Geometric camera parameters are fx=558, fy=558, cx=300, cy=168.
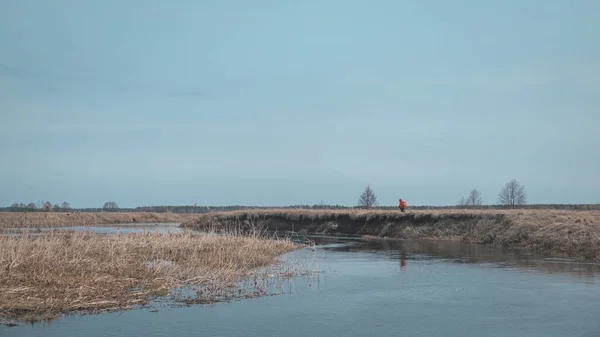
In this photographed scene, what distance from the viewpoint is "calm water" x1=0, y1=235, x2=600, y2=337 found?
11914 millimetres

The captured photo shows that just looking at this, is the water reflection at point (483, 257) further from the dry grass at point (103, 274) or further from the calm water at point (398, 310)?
the dry grass at point (103, 274)

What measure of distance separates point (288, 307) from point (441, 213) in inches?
1194

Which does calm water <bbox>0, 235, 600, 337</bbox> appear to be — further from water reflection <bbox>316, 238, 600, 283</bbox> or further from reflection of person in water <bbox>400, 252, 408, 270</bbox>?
reflection of person in water <bbox>400, 252, 408, 270</bbox>

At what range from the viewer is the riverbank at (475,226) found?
2825 centimetres

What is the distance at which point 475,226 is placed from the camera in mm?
37969

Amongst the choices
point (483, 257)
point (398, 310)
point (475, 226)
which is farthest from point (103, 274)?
point (475, 226)

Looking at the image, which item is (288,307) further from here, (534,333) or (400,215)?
(400,215)

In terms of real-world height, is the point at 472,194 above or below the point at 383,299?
above

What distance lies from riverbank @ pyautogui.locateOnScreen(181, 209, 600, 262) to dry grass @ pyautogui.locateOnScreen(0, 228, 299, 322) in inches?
285

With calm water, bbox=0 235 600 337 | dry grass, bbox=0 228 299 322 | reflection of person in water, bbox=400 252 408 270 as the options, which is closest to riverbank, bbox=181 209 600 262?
→ calm water, bbox=0 235 600 337

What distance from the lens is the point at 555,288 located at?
55.8ft

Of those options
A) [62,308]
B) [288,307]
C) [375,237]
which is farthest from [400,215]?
[62,308]

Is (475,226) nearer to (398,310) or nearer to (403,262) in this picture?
(403,262)

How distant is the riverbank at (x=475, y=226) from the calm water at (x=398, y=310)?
6.48 metres
